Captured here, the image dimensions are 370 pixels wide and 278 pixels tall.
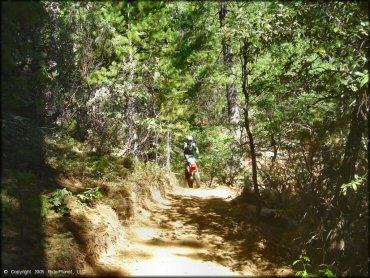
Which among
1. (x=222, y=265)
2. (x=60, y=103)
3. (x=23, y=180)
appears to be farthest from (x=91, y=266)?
(x=60, y=103)

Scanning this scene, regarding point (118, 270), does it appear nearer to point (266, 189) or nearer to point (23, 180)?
point (23, 180)

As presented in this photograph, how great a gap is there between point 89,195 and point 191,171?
6955 millimetres

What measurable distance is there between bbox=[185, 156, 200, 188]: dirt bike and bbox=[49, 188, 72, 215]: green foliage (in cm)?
741

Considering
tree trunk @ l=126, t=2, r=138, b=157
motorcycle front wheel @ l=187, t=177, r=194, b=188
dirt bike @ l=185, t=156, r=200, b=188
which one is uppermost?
tree trunk @ l=126, t=2, r=138, b=157

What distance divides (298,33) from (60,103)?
807 centimetres

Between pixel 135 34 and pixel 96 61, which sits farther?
pixel 96 61

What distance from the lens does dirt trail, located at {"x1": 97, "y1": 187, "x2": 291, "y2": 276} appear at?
659 cm

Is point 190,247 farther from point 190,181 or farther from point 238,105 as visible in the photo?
point 190,181

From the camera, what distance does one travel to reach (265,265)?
7512 mm

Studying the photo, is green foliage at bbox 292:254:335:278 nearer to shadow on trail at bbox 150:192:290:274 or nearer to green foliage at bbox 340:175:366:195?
shadow on trail at bbox 150:192:290:274

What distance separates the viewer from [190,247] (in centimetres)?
775

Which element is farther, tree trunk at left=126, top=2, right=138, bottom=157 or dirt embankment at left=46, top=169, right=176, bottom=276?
tree trunk at left=126, top=2, right=138, bottom=157

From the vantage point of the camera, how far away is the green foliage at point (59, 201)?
6832 mm

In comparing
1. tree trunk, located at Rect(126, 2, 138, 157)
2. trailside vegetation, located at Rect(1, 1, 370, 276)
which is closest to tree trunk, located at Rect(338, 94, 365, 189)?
trailside vegetation, located at Rect(1, 1, 370, 276)
